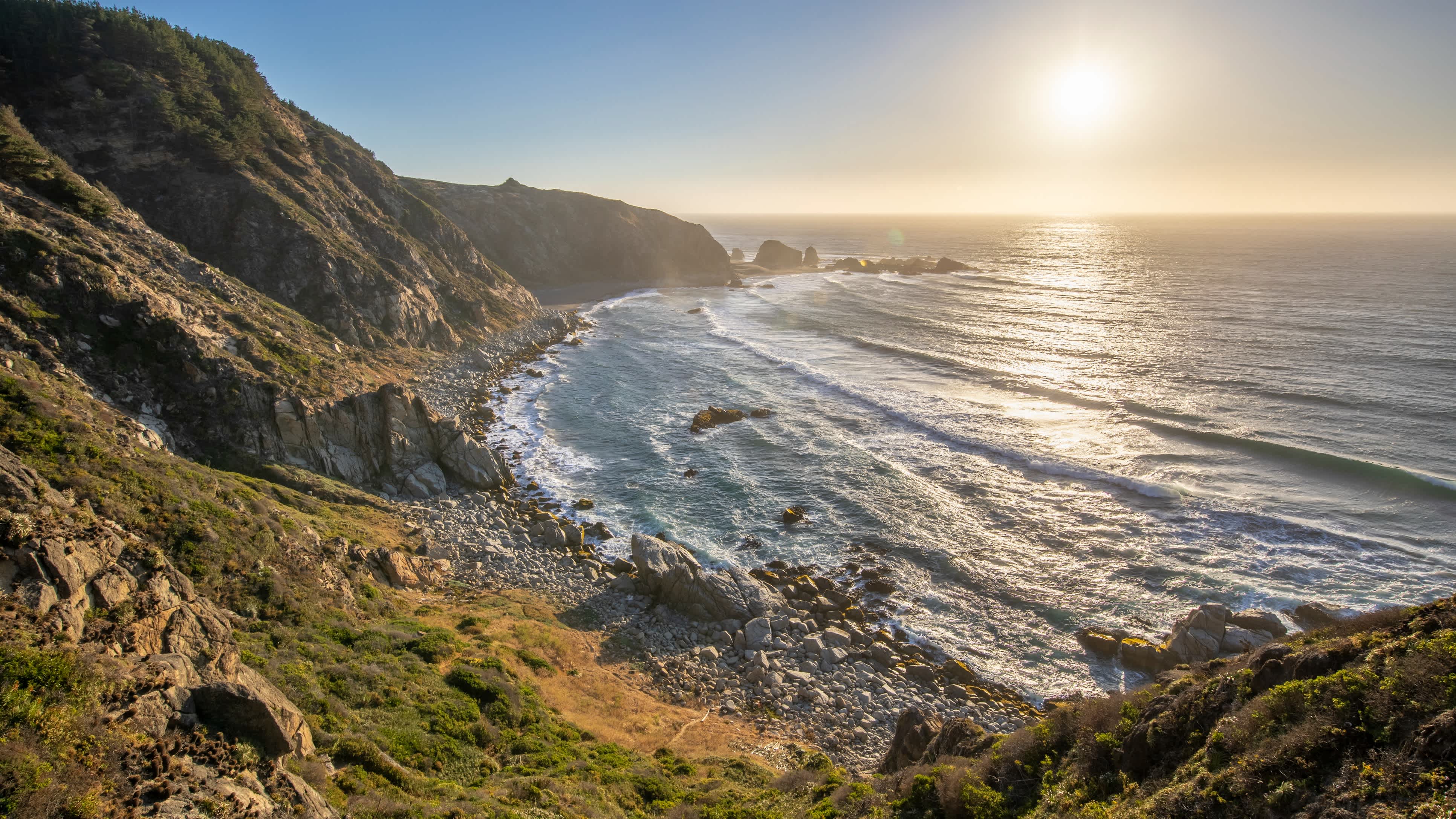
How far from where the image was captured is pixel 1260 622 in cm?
2114

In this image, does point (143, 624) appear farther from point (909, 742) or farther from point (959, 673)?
point (959, 673)

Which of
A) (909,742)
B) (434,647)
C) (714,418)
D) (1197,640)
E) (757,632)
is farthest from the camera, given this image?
(714,418)

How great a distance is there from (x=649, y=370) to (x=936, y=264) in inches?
3732

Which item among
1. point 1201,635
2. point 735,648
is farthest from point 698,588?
point 1201,635

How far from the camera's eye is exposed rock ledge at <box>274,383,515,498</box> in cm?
2681

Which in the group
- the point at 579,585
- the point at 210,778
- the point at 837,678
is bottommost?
the point at 837,678

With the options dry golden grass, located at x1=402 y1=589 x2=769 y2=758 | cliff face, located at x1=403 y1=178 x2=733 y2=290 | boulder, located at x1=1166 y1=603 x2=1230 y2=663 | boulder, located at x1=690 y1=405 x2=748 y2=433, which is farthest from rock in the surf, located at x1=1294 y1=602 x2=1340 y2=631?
cliff face, located at x1=403 y1=178 x2=733 y2=290

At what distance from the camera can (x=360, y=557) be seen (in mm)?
20516

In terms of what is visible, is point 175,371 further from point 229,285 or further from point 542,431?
point 542,431

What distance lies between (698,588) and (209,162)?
50358mm

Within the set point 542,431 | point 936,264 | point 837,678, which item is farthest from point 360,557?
point 936,264

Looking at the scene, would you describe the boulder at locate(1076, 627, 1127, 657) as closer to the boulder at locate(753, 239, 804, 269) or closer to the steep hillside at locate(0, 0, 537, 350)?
the steep hillside at locate(0, 0, 537, 350)

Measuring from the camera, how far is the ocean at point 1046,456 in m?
24.3

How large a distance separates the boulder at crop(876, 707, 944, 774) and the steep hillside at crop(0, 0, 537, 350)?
43.3 m
